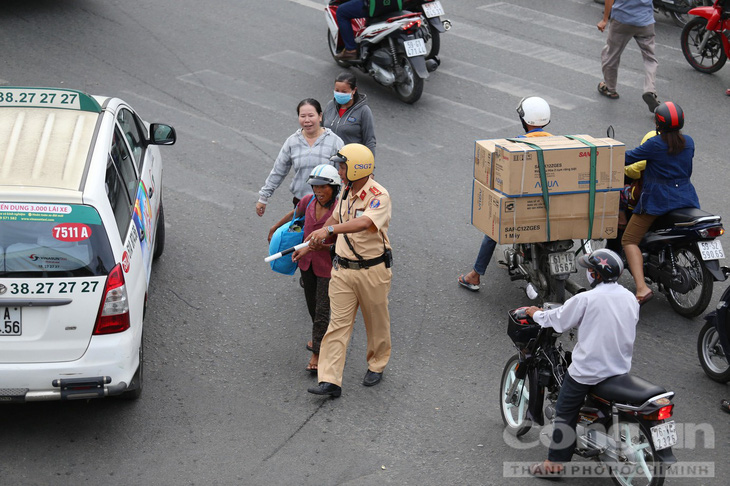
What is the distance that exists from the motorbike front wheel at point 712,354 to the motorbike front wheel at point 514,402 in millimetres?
1700

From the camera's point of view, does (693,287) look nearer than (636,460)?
No

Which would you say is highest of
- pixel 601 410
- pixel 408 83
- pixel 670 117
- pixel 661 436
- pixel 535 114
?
pixel 670 117

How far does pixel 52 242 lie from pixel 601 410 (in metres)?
3.44

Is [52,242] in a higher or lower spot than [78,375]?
higher

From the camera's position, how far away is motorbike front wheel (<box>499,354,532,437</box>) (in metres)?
6.03

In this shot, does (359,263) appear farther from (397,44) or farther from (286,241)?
(397,44)

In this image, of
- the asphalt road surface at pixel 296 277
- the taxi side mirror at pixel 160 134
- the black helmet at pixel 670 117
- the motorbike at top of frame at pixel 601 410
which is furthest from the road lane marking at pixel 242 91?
the motorbike at top of frame at pixel 601 410

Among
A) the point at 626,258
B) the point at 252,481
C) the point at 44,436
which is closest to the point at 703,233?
the point at 626,258

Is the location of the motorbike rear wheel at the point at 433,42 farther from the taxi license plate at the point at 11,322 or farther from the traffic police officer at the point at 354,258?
the taxi license plate at the point at 11,322

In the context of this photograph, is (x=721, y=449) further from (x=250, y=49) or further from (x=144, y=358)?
(x=250, y=49)

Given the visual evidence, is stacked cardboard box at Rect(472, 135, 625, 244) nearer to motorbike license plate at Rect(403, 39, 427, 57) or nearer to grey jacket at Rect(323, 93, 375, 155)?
grey jacket at Rect(323, 93, 375, 155)

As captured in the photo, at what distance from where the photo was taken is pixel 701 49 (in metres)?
13.5

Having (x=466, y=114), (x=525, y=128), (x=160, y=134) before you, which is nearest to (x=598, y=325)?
(x=525, y=128)

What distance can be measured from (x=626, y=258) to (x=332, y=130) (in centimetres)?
281
